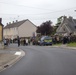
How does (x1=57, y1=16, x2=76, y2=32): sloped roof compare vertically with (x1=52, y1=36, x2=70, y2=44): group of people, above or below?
above

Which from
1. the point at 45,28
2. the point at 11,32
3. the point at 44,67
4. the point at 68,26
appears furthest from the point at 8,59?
the point at 11,32

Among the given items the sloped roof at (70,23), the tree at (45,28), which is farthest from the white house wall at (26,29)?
the sloped roof at (70,23)

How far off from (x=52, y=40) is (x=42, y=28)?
3646cm

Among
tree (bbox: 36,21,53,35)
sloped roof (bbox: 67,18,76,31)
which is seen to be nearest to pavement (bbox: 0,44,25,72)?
tree (bbox: 36,21,53,35)

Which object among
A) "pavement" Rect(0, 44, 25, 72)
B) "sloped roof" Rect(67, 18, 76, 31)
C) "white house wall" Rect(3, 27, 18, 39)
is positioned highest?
"sloped roof" Rect(67, 18, 76, 31)

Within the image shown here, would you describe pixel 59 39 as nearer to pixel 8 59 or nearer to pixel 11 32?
pixel 8 59

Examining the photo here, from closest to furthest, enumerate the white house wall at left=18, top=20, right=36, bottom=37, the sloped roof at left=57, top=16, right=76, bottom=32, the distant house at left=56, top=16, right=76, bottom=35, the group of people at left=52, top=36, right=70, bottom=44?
the group of people at left=52, top=36, right=70, bottom=44, the distant house at left=56, top=16, right=76, bottom=35, the sloped roof at left=57, top=16, right=76, bottom=32, the white house wall at left=18, top=20, right=36, bottom=37

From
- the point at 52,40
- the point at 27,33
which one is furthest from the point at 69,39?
the point at 27,33

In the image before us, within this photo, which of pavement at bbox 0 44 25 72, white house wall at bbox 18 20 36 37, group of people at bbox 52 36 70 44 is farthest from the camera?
white house wall at bbox 18 20 36 37

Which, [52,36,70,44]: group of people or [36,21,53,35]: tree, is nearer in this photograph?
[52,36,70,44]: group of people

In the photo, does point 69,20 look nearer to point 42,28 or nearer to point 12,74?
point 42,28

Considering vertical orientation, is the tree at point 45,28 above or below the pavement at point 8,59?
above

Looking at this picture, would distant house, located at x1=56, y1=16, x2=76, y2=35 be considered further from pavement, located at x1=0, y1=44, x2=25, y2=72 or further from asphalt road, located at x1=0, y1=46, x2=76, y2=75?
asphalt road, located at x1=0, y1=46, x2=76, y2=75

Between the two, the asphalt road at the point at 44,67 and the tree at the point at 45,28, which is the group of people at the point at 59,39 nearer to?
the asphalt road at the point at 44,67
